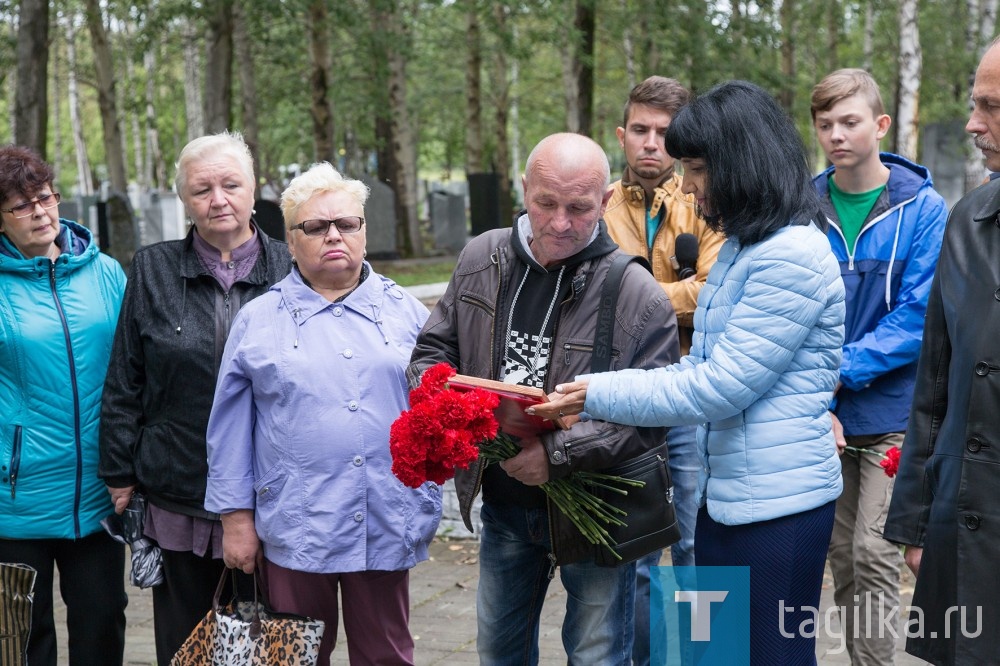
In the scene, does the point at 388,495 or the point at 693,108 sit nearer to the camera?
the point at 693,108

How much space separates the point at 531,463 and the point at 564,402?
10.0 inches

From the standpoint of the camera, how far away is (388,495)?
12.7 ft

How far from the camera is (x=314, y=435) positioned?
3799 millimetres

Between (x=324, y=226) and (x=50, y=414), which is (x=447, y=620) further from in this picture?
(x=324, y=226)

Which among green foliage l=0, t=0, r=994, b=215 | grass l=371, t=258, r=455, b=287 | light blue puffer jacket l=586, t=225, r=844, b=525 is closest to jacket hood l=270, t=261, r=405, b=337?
light blue puffer jacket l=586, t=225, r=844, b=525

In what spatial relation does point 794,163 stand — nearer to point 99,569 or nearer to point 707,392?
point 707,392

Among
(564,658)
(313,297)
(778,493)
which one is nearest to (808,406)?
(778,493)

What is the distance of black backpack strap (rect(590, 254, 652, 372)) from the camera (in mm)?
3418

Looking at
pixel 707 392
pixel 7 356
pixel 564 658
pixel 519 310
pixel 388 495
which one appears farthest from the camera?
pixel 564 658

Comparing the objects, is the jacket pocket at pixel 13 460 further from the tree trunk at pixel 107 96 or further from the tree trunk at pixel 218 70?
the tree trunk at pixel 107 96

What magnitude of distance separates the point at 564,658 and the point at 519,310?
2.44 meters

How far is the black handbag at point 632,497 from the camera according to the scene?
11.2 ft

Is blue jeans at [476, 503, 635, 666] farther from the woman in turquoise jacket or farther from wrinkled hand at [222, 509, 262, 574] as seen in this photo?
the woman in turquoise jacket

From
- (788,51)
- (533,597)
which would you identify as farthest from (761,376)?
(788,51)
